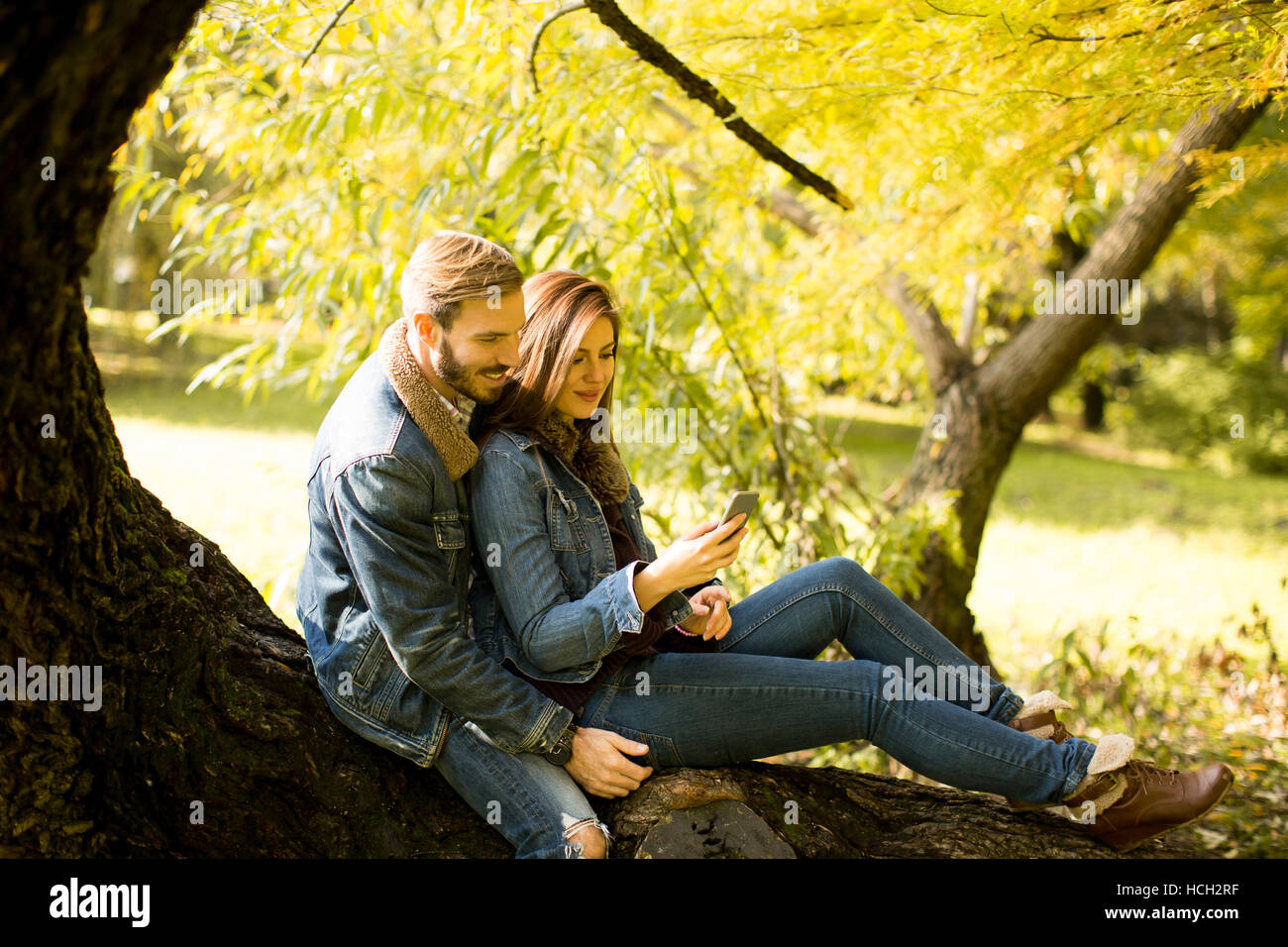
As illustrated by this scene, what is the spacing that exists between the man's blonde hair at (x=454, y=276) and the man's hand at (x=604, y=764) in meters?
0.94

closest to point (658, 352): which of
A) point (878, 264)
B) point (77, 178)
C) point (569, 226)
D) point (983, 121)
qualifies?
point (569, 226)

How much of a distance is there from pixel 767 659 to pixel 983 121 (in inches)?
68.0

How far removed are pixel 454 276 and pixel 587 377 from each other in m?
0.43

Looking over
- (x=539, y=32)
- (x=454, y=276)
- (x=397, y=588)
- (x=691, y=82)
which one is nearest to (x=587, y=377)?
(x=454, y=276)

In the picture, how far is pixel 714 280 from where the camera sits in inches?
154

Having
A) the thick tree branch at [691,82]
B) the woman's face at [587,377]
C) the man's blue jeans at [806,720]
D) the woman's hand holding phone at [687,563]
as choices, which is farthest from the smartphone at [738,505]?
the thick tree branch at [691,82]

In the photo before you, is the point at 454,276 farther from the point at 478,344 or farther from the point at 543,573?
the point at 543,573

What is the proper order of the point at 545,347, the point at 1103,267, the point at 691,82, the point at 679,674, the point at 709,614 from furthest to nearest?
the point at 1103,267, the point at 691,82, the point at 709,614, the point at 545,347, the point at 679,674

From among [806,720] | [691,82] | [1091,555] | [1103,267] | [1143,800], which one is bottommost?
[1091,555]

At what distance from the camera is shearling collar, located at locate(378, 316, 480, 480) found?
212 centimetres

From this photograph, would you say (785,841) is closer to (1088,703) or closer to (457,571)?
(457,571)

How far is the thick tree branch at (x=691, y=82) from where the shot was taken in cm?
284

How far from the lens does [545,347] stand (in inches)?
95.0
